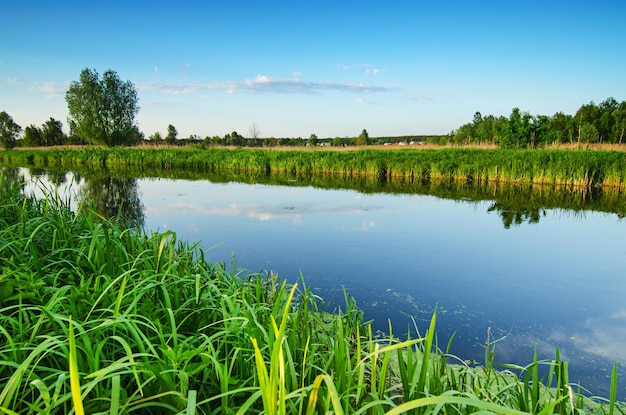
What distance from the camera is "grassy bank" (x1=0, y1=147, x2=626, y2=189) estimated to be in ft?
48.6

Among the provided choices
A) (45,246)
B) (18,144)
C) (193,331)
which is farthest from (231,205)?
(18,144)

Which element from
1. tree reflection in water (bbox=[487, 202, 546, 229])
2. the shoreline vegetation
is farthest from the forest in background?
the shoreline vegetation

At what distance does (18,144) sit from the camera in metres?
53.5

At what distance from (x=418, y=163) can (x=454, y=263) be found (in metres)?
12.9

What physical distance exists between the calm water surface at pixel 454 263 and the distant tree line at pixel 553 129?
50.1 ft

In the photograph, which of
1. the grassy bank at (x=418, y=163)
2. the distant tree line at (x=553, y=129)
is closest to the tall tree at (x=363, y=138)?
the distant tree line at (x=553, y=129)

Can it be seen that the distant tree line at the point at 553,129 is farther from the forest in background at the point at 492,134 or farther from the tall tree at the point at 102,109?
the tall tree at the point at 102,109

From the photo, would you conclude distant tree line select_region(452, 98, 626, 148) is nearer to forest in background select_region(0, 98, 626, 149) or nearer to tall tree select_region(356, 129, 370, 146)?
forest in background select_region(0, 98, 626, 149)

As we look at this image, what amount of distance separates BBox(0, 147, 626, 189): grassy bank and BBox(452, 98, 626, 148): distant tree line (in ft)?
18.5

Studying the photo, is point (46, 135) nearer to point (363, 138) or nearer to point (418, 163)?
point (363, 138)

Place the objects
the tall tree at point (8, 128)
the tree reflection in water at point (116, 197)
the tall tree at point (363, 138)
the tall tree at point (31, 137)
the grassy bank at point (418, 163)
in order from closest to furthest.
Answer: the tree reflection in water at point (116, 197) < the grassy bank at point (418, 163) < the tall tree at point (363, 138) < the tall tree at point (31, 137) < the tall tree at point (8, 128)

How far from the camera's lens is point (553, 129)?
34.2 m

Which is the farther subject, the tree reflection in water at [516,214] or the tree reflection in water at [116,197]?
the tree reflection in water at [516,214]

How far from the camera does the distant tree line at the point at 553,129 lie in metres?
25.1
